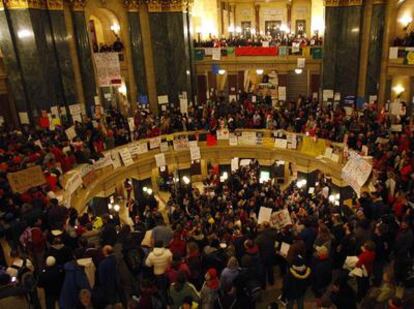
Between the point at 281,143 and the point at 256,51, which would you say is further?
the point at 256,51

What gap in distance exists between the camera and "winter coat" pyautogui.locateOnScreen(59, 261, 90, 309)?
7121 mm

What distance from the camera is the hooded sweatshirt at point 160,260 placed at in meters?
7.88

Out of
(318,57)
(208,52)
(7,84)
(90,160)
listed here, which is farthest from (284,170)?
(7,84)

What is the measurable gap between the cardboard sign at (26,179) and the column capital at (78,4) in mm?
12252

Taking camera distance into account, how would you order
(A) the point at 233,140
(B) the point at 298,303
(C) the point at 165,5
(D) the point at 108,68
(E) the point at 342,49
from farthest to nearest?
(C) the point at 165,5 → (E) the point at 342,49 → (A) the point at 233,140 → (D) the point at 108,68 → (B) the point at 298,303

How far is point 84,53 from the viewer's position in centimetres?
2098

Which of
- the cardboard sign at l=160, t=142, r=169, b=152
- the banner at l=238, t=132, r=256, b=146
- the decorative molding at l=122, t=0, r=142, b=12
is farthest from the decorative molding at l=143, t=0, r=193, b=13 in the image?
the banner at l=238, t=132, r=256, b=146

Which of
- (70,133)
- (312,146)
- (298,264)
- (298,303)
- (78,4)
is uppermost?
(78,4)

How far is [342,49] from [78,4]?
45.6 feet

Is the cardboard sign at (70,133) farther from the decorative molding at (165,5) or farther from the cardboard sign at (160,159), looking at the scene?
the decorative molding at (165,5)

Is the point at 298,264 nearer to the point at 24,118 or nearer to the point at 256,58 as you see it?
the point at 24,118

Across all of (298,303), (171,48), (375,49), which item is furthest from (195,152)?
(298,303)

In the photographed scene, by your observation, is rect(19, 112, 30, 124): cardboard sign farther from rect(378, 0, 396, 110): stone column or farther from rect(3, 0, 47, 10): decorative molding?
rect(378, 0, 396, 110): stone column

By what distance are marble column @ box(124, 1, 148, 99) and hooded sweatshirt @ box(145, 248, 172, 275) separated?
57.0ft
